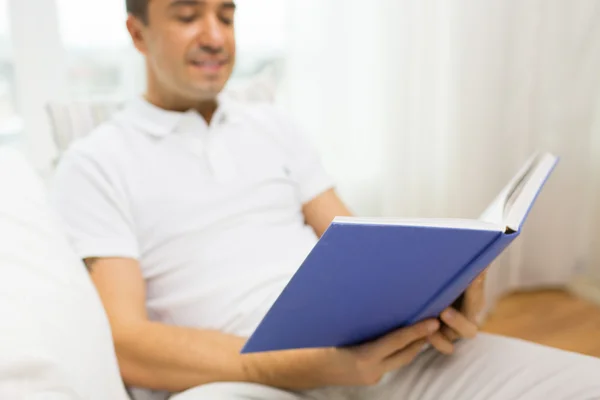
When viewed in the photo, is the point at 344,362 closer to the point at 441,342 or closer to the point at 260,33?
the point at 441,342

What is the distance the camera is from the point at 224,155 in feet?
3.47

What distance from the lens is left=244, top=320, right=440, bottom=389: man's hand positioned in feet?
2.54

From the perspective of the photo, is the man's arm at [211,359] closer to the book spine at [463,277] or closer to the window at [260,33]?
the book spine at [463,277]

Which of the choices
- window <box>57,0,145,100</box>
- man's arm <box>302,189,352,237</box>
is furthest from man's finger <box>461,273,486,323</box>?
window <box>57,0,145,100</box>

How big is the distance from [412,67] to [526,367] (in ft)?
3.53

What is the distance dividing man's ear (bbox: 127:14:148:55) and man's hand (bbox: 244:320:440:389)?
0.58 meters

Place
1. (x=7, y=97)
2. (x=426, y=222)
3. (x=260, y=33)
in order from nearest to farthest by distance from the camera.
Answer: (x=426, y=222) → (x=7, y=97) → (x=260, y=33)

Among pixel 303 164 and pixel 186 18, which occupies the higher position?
pixel 186 18

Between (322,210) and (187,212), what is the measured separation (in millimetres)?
277

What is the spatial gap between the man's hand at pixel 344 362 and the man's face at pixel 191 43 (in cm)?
47

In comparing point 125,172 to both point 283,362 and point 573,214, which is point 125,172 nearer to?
point 283,362

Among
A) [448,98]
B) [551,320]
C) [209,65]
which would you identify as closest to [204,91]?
[209,65]

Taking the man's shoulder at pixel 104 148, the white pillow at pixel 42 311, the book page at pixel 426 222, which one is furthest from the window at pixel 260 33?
the book page at pixel 426 222

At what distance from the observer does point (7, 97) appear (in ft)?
4.73
